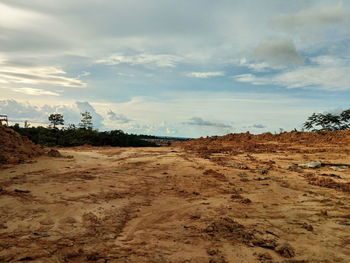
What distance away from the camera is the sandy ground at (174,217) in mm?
3508

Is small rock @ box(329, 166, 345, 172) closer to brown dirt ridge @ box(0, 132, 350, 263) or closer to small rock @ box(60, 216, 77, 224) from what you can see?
brown dirt ridge @ box(0, 132, 350, 263)

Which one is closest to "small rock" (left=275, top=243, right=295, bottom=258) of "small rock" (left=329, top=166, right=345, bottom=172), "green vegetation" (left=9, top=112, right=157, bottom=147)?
"small rock" (left=329, top=166, right=345, bottom=172)

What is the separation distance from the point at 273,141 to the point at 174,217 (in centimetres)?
1467

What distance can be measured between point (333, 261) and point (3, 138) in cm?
1365

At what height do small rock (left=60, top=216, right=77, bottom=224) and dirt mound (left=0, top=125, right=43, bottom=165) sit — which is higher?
dirt mound (left=0, top=125, right=43, bottom=165)

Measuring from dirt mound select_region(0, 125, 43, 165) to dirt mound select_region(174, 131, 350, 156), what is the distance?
9.16 m

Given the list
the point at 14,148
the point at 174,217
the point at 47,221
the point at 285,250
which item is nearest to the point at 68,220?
the point at 47,221

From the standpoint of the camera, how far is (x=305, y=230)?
14.2ft

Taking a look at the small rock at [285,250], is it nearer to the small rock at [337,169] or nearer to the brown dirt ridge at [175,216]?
the brown dirt ridge at [175,216]

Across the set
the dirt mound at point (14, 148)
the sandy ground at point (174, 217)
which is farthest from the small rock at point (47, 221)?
the dirt mound at point (14, 148)

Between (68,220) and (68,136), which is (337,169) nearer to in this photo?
(68,220)

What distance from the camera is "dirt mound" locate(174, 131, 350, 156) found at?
49.0ft

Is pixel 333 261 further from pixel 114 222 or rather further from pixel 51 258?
pixel 51 258

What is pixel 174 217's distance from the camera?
4.84 meters
